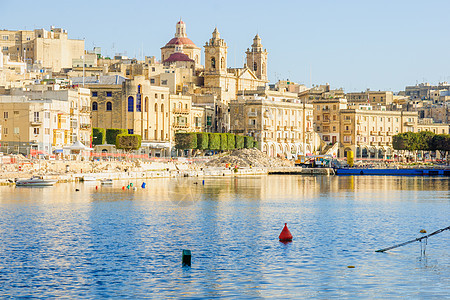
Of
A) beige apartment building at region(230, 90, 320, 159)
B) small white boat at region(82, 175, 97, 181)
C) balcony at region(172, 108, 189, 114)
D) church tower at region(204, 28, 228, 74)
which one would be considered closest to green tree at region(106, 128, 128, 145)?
balcony at region(172, 108, 189, 114)

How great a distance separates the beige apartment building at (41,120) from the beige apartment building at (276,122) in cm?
4109

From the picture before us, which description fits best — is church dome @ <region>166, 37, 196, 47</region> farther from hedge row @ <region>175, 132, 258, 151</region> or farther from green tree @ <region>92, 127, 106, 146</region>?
green tree @ <region>92, 127, 106, 146</region>

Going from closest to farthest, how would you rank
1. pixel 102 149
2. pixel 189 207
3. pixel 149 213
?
pixel 149 213 < pixel 189 207 < pixel 102 149

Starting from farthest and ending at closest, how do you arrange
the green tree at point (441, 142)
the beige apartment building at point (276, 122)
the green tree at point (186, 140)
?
the green tree at point (441, 142) → the beige apartment building at point (276, 122) → the green tree at point (186, 140)

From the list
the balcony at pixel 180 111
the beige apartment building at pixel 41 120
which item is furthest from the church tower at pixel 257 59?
the beige apartment building at pixel 41 120

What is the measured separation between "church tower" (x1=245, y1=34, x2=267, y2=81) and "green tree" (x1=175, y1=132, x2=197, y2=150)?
50112 mm

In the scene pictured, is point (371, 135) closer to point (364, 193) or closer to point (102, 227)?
point (364, 193)

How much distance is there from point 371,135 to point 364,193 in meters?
86.3

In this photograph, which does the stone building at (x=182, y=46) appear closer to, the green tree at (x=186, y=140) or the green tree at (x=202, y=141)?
the green tree at (x=202, y=141)

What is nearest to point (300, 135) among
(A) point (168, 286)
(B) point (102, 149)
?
(B) point (102, 149)

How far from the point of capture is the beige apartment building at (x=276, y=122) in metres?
141

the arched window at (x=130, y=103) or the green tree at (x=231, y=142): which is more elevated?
the arched window at (x=130, y=103)

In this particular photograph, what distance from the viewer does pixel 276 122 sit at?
14488cm

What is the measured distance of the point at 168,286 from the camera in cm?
2891
